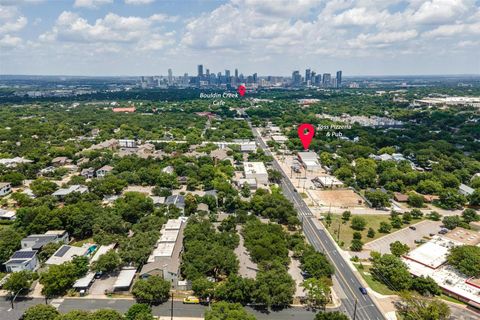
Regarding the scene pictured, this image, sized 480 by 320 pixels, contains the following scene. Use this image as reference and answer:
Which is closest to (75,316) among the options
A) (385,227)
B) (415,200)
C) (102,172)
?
(385,227)

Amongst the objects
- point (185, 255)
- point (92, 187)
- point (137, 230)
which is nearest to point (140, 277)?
point (185, 255)

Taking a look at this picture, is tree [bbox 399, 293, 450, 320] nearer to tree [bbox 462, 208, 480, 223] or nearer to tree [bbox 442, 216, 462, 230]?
tree [bbox 442, 216, 462, 230]

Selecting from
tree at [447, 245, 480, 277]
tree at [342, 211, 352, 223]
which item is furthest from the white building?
tree at [447, 245, 480, 277]

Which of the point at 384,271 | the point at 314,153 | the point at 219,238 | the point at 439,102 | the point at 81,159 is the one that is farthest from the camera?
the point at 439,102

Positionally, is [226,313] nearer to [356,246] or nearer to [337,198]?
[356,246]

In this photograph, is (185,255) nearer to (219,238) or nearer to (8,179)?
(219,238)

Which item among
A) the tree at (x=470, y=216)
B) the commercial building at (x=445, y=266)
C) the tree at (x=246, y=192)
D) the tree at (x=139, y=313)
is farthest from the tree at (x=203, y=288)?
the tree at (x=470, y=216)

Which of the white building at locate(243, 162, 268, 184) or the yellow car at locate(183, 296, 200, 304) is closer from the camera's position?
the yellow car at locate(183, 296, 200, 304)
